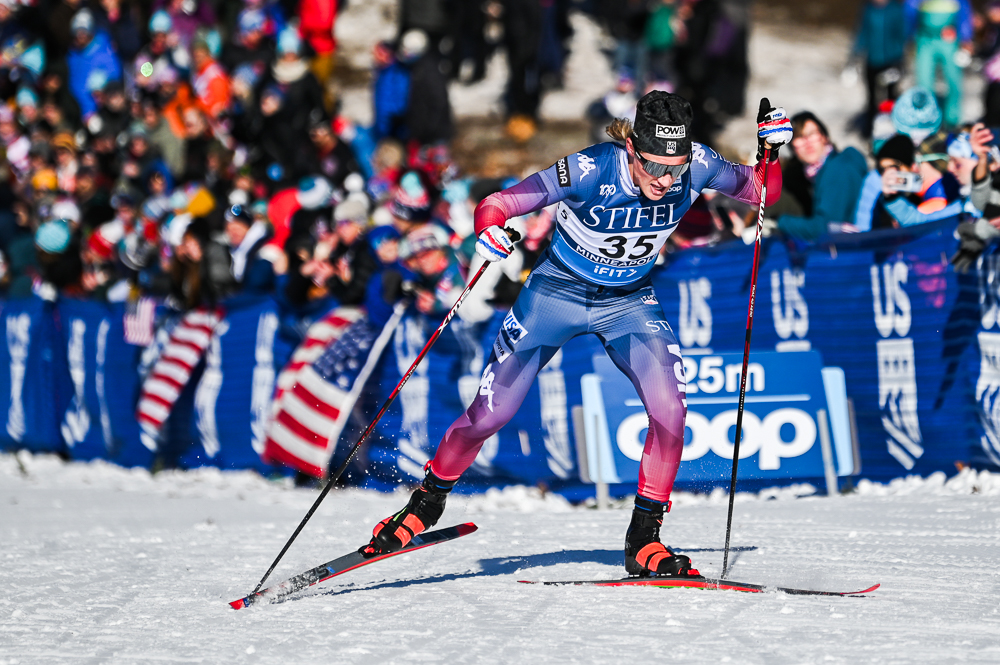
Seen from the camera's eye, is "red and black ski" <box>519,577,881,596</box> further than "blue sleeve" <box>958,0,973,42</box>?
No

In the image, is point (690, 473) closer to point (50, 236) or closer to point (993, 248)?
point (993, 248)

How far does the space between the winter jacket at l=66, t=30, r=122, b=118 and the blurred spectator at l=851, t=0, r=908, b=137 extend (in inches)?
376

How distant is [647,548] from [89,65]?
13507 mm

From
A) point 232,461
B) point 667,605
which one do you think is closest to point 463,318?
point 232,461

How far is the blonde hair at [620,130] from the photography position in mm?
4848

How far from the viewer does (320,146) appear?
12109 millimetres

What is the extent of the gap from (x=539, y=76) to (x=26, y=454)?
7451 millimetres

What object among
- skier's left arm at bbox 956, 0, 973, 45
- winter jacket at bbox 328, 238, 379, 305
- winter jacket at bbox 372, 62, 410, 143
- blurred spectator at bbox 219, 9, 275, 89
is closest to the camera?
winter jacket at bbox 328, 238, 379, 305

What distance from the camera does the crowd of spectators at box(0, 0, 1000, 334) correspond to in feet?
25.4

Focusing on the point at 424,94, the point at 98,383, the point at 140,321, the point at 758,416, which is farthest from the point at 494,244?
the point at 424,94

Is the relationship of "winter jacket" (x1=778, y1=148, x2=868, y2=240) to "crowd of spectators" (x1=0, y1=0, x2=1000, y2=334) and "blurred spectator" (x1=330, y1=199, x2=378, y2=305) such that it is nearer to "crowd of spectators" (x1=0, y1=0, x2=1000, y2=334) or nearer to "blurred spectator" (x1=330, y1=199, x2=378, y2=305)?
"crowd of spectators" (x1=0, y1=0, x2=1000, y2=334)

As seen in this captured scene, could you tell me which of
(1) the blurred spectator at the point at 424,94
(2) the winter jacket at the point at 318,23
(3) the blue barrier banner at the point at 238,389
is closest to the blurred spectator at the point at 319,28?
(2) the winter jacket at the point at 318,23

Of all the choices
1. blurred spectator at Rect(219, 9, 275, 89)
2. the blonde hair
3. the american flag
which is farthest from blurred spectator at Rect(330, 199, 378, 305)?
the blonde hair

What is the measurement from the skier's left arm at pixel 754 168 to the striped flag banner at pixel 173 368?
20.3 ft
